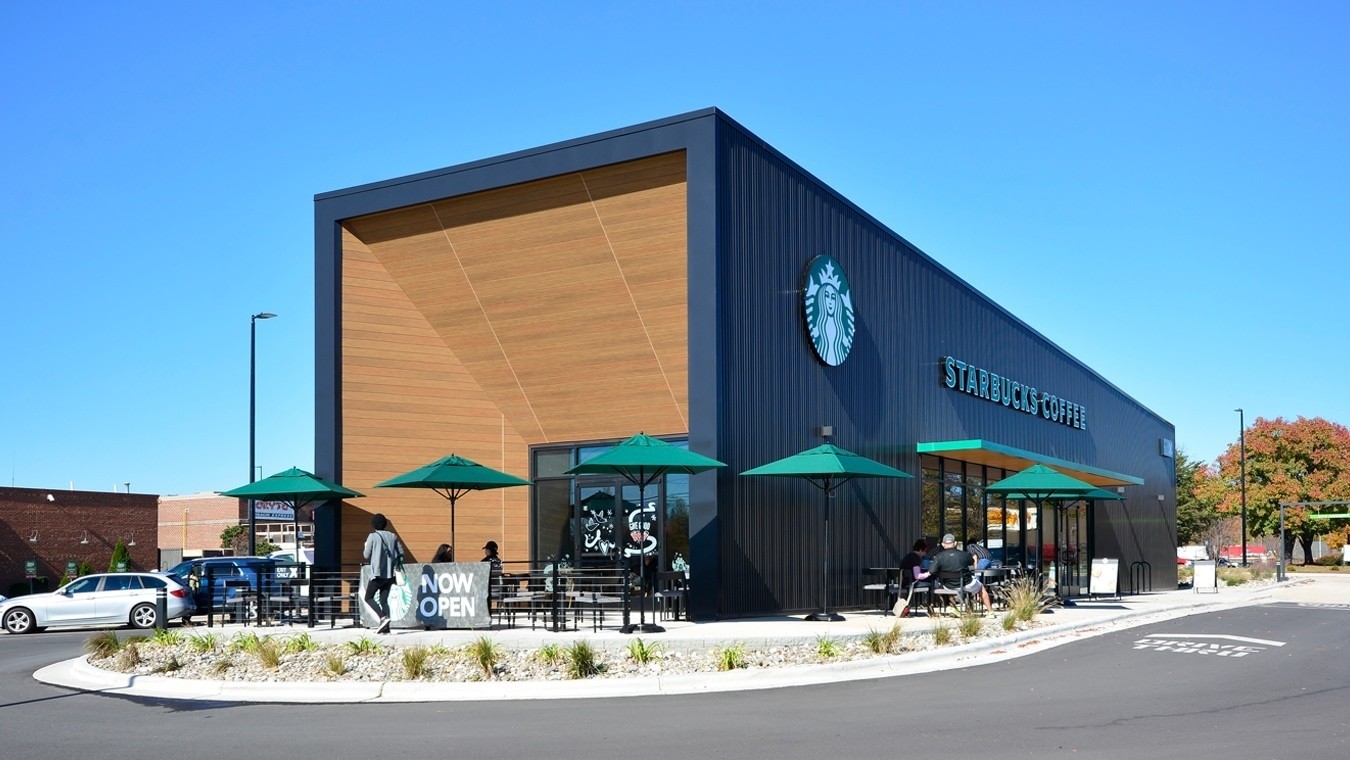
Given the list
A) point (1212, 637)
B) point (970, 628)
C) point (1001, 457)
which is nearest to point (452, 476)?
point (970, 628)

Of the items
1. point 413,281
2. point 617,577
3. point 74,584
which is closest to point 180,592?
point 74,584

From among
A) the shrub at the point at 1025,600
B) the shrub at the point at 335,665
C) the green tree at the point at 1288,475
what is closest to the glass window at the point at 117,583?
the shrub at the point at 335,665

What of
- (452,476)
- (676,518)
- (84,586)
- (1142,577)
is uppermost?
(452,476)

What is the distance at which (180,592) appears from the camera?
27.7 meters

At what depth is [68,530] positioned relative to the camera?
163ft

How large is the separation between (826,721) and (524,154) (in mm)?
13130

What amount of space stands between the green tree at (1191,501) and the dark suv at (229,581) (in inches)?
2466

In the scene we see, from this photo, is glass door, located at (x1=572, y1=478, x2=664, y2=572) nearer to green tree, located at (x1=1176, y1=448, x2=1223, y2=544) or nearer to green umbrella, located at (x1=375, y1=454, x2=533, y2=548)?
green umbrella, located at (x1=375, y1=454, x2=533, y2=548)

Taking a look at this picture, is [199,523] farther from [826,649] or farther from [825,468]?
[826,649]

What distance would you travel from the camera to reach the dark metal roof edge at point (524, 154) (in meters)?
20.4

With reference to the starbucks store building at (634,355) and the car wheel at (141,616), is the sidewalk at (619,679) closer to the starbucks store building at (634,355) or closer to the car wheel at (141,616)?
the starbucks store building at (634,355)

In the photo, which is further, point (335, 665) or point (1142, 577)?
point (1142, 577)

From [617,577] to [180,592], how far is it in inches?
566

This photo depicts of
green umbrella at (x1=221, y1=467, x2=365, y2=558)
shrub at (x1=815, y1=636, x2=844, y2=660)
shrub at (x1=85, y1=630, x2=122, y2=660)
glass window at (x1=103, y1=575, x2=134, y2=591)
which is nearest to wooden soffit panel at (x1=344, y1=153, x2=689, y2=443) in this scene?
green umbrella at (x1=221, y1=467, x2=365, y2=558)
